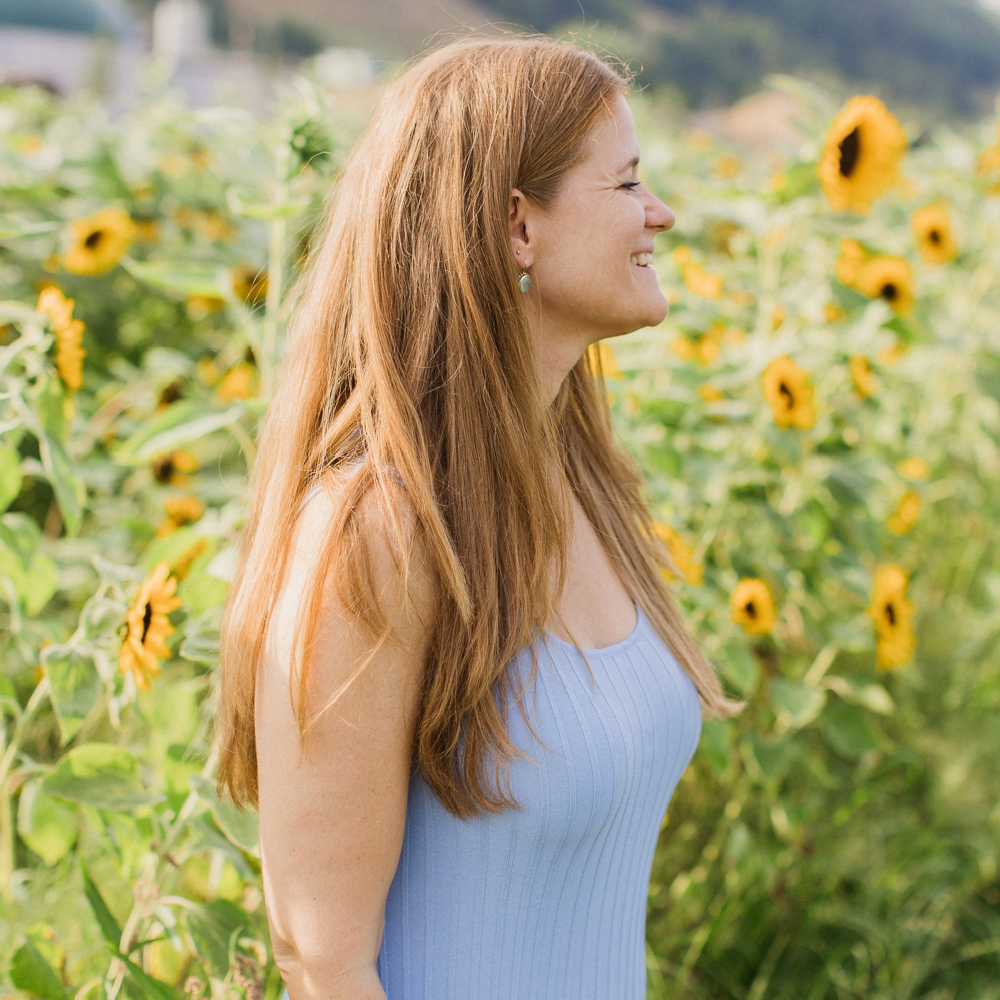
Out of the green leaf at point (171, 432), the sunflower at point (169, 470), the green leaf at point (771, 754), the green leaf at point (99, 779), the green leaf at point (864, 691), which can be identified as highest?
the green leaf at point (171, 432)

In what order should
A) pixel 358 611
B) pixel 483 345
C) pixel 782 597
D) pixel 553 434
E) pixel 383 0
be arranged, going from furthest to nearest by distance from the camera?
pixel 383 0, pixel 782 597, pixel 553 434, pixel 483 345, pixel 358 611

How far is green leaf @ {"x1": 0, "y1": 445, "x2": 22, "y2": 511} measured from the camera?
1120 mm

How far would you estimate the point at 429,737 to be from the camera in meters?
0.97

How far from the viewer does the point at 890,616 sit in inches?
75.1

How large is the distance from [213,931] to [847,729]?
1.28 m

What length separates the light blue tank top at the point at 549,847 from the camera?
3.28 ft

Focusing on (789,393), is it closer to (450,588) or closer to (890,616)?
(890,616)

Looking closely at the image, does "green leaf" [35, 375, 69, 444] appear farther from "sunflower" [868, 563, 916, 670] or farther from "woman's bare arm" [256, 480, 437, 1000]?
"sunflower" [868, 563, 916, 670]

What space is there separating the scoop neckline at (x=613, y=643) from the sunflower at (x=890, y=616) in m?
0.85

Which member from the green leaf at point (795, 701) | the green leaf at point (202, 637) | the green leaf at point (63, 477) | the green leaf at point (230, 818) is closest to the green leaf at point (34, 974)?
the green leaf at point (230, 818)

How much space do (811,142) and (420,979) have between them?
1440 mm

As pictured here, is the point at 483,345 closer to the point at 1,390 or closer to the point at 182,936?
the point at 1,390

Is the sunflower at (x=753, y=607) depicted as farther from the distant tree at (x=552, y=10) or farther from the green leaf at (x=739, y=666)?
the distant tree at (x=552, y=10)

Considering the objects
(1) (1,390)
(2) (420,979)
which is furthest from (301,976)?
(1) (1,390)
